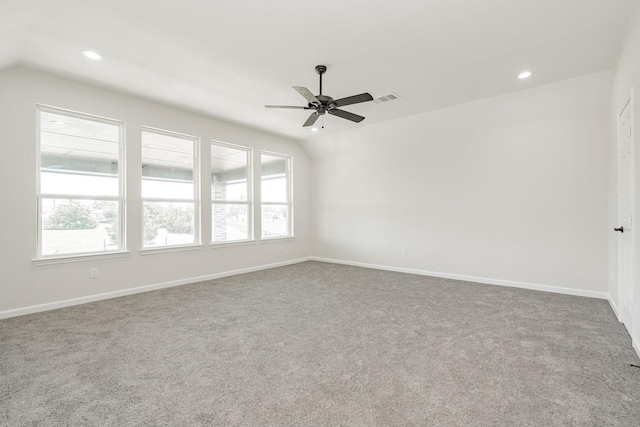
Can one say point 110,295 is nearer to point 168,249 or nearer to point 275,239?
point 168,249

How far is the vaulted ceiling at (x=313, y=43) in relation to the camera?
2.52m

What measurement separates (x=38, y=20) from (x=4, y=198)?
2062mm

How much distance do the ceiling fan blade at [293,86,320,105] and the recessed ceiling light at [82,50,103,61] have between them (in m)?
2.21

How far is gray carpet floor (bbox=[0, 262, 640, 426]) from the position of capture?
1.77 meters

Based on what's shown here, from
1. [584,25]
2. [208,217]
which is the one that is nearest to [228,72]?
[208,217]

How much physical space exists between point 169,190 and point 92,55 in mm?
2168

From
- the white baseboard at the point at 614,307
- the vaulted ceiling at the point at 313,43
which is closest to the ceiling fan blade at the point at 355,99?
the vaulted ceiling at the point at 313,43

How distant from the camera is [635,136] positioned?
251cm

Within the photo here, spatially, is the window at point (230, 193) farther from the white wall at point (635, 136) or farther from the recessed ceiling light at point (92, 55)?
the white wall at point (635, 136)

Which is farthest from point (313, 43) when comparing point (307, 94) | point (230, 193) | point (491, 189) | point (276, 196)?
point (276, 196)

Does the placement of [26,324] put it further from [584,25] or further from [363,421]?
[584,25]

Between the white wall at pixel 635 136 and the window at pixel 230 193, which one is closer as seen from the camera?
the white wall at pixel 635 136

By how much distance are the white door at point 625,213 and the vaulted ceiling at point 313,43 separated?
883 millimetres

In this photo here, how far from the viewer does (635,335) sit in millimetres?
2496
